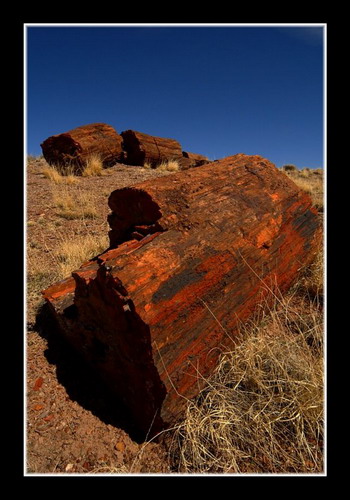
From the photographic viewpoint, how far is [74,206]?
638 centimetres

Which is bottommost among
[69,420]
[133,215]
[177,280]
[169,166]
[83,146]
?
[69,420]

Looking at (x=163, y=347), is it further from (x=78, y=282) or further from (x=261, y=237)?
(x=261, y=237)

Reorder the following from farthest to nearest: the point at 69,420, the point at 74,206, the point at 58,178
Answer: the point at 58,178
the point at 74,206
the point at 69,420

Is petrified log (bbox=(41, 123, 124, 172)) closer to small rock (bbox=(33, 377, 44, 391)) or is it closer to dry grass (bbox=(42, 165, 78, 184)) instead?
dry grass (bbox=(42, 165, 78, 184))

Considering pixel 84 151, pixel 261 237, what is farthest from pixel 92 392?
pixel 84 151

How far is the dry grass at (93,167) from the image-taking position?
9.52m

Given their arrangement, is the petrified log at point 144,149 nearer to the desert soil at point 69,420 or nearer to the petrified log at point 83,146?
the petrified log at point 83,146

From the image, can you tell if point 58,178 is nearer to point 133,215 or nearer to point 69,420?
point 133,215

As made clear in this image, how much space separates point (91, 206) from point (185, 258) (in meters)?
4.80

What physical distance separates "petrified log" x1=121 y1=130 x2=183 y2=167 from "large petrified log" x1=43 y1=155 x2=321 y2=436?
880cm

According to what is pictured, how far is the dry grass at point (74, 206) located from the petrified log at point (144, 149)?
15.5 feet

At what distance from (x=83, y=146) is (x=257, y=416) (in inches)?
379

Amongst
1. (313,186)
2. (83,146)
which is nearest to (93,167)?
(83,146)

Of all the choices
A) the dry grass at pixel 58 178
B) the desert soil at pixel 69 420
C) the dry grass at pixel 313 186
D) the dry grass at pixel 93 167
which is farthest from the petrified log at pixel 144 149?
the desert soil at pixel 69 420
